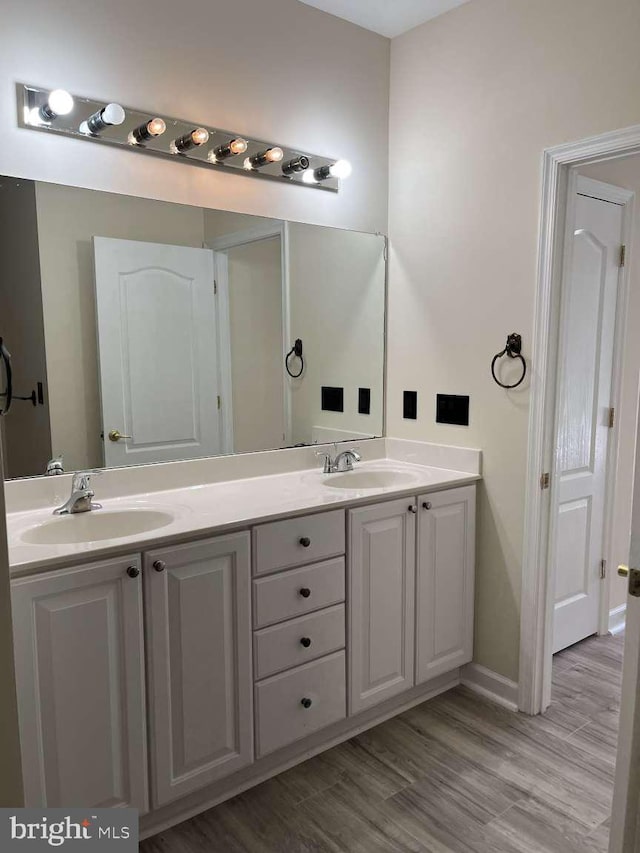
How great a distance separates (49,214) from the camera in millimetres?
2039

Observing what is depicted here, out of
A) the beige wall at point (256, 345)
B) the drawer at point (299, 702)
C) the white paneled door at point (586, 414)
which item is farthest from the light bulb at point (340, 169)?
the drawer at point (299, 702)

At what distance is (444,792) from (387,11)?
9.28ft

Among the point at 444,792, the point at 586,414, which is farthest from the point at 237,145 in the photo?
the point at 444,792

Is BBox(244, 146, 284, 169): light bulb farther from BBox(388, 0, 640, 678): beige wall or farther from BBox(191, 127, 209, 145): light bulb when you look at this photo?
BBox(388, 0, 640, 678): beige wall

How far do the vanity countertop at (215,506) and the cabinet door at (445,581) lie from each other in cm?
9

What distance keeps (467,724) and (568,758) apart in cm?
36

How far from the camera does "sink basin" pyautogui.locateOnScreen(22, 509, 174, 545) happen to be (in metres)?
1.94

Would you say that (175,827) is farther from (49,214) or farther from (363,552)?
(49,214)

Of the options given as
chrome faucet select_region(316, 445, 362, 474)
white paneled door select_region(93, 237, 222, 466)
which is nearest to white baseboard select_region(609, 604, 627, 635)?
A: chrome faucet select_region(316, 445, 362, 474)

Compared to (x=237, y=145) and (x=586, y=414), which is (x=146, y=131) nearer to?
(x=237, y=145)

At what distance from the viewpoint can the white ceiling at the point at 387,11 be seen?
253 centimetres

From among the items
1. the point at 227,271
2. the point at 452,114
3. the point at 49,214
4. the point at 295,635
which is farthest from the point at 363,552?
the point at 452,114

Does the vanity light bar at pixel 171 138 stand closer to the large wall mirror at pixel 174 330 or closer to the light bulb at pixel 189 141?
the light bulb at pixel 189 141

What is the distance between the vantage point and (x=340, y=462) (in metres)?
2.72
